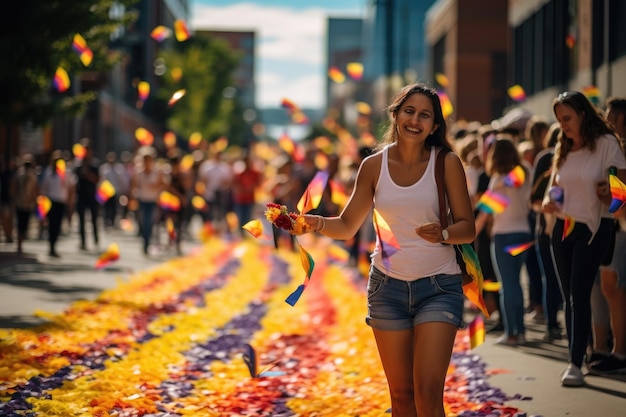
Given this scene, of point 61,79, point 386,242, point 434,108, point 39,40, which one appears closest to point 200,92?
point 61,79

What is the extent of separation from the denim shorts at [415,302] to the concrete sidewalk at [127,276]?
6.10 ft

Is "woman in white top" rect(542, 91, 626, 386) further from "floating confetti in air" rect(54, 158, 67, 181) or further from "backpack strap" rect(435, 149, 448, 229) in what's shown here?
"floating confetti in air" rect(54, 158, 67, 181)

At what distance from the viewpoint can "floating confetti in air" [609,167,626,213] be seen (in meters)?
7.03

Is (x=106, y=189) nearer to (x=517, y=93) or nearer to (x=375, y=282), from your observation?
(x=517, y=93)

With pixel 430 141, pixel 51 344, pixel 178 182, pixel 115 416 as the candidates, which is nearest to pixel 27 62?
pixel 178 182

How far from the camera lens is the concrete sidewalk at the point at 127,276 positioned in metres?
7.13

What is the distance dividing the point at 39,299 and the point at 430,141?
330 inches

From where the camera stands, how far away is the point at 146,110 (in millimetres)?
87625

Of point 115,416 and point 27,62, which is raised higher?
point 27,62

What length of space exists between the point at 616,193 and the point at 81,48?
1558 centimetres

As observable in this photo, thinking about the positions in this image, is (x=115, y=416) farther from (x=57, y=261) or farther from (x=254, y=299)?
(x=57, y=261)

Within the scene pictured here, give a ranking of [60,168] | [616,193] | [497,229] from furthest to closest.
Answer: [60,168] < [497,229] < [616,193]

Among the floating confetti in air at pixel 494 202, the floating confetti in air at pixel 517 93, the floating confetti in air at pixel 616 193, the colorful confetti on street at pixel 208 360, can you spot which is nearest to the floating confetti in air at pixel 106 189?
the floating confetti in air at pixel 517 93

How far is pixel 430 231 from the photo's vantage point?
5109 mm
